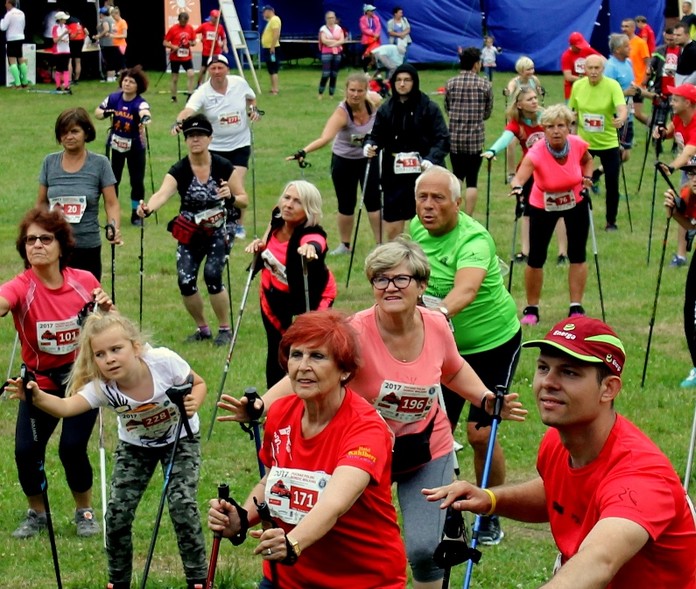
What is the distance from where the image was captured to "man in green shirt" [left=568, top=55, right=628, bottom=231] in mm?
14340

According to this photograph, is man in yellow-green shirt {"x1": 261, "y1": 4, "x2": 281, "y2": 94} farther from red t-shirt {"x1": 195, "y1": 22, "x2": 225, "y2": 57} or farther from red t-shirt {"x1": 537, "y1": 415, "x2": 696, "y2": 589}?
red t-shirt {"x1": 537, "y1": 415, "x2": 696, "y2": 589}

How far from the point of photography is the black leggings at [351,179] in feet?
44.2

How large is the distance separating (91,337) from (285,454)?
1.64 metres

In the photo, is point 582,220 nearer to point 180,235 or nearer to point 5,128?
point 180,235

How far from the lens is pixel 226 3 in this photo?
29109 mm

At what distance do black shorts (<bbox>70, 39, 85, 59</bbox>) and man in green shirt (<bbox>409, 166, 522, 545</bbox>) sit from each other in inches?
1034

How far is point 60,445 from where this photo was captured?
278 inches

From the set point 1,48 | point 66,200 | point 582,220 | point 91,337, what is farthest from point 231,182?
point 1,48

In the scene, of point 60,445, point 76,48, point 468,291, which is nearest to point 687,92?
point 468,291

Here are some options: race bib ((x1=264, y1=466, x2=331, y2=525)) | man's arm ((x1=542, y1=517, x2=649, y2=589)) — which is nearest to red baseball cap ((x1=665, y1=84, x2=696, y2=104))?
race bib ((x1=264, y1=466, x2=331, y2=525))

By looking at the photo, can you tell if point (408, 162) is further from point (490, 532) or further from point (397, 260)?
point (397, 260)

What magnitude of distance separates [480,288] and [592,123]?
7981 millimetres

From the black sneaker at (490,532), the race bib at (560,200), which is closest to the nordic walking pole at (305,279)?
the black sneaker at (490,532)

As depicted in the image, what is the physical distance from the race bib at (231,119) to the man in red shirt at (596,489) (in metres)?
10.1
